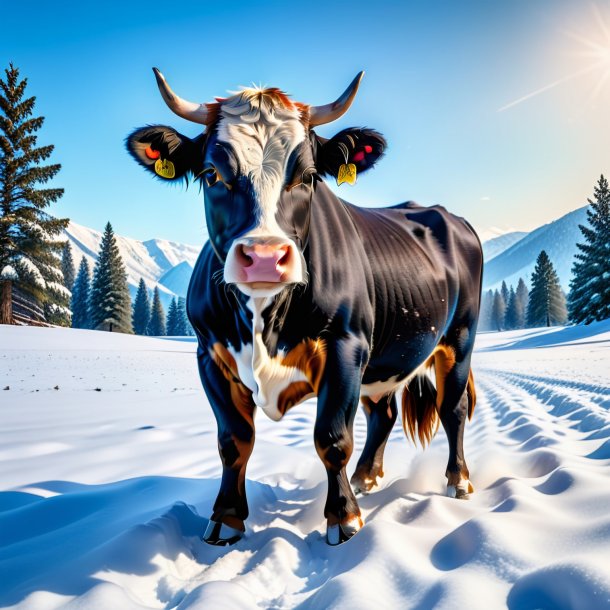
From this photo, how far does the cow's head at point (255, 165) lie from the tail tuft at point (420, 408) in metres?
2.00

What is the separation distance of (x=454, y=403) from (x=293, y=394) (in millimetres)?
1543

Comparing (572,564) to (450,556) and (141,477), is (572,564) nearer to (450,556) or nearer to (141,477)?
(450,556)

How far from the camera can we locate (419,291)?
321 centimetres

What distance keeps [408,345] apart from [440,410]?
2.36ft

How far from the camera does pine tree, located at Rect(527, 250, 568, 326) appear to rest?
49.2m

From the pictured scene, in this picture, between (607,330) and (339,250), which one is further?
(607,330)

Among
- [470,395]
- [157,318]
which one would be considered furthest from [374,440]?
[157,318]

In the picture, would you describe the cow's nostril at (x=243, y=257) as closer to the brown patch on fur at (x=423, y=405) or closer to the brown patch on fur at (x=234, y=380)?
the brown patch on fur at (x=234, y=380)

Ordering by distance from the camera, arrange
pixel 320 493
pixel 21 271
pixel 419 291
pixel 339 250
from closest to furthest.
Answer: pixel 339 250 < pixel 320 493 < pixel 419 291 < pixel 21 271

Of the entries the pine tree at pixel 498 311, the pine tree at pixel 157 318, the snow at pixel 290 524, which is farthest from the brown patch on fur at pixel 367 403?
the pine tree at pixel 498 311

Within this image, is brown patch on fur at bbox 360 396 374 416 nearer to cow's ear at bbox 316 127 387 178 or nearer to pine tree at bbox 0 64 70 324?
cow's ear at bbox 316 127 387 178

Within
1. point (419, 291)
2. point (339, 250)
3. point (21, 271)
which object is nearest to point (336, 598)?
point (339, 250)

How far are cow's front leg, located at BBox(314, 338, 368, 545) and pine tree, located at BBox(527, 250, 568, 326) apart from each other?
172 ft

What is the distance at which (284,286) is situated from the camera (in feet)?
6.68
